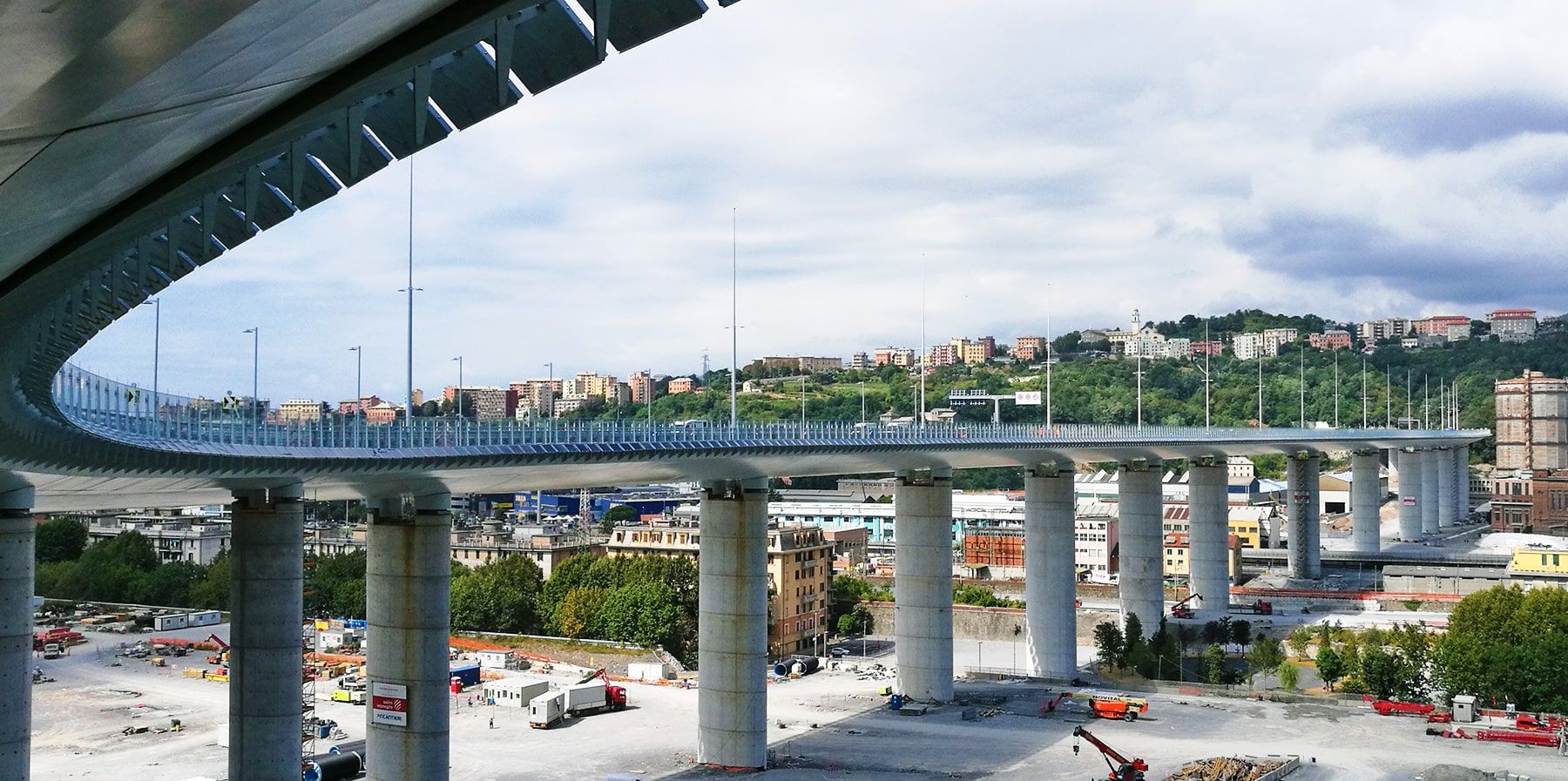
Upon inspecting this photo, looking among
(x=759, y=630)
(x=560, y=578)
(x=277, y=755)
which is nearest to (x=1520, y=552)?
(x=560, y=578)

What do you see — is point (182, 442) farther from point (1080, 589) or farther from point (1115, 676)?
point (1080, 589)

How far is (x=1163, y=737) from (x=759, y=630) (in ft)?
53.5

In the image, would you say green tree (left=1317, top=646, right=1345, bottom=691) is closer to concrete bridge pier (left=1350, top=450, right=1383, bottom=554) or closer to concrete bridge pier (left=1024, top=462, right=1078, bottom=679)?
concrete bridge pier (left=1024, top=462, right=1078, bottom=679)

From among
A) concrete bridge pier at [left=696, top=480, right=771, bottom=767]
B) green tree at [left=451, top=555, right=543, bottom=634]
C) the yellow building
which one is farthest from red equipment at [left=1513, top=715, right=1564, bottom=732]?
green tree at [left=451, top=555, right=543, bottom=634]

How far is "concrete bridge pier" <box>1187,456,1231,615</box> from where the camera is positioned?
94.4 meters

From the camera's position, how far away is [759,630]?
52344 mm

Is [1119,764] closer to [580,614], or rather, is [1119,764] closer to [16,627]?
[16,627]

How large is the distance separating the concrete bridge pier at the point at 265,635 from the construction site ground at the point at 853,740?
13497mm

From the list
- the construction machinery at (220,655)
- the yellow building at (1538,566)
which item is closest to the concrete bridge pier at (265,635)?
the construction machinery at (220,655)

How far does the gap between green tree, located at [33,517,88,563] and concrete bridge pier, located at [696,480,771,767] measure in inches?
3595

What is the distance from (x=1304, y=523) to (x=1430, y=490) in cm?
5278

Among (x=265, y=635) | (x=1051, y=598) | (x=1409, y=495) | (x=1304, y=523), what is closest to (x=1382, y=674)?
(x=1051, y=598)

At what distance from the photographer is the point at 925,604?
6406 centimetres

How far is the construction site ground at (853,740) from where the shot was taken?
51.8 m
